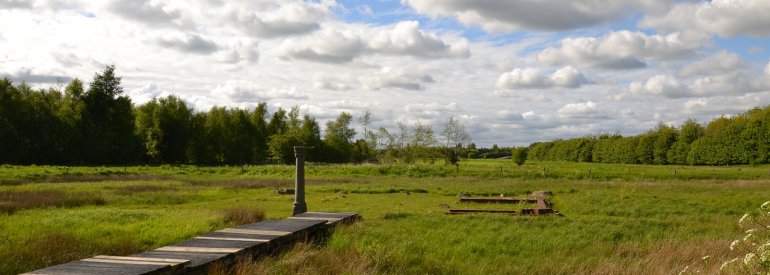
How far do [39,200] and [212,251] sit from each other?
14.9 metres

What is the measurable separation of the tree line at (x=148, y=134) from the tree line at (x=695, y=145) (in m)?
27.1

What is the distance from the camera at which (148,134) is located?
2793 inches

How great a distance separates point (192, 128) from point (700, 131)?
Answer: 64439 millimetres

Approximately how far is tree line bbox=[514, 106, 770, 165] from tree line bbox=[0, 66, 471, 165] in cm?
2709

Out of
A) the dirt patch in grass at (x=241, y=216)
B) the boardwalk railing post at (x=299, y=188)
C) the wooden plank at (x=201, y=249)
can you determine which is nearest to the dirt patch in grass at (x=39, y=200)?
the dirt patch in grass at (x=241, y=216)

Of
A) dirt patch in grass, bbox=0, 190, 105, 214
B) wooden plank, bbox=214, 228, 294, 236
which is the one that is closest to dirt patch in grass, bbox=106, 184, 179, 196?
dirt patch in grass, bbox=0, 190, 105, 214

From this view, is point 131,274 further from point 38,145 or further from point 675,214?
point 38,145

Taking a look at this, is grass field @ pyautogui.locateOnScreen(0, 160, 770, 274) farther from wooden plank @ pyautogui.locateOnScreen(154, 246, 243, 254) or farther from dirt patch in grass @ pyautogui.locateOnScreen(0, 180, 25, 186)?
dirt patch in grass @ pyautogui.locateOnScreen(0, 180, 25, 186)

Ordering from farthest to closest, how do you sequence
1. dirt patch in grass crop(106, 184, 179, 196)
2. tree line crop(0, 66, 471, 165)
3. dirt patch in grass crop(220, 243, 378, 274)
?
tree line crop(0, 66, 471, 165) → dirt patch in grass crop(106, 184, 179, 196) → dirt patch in grass crop(220, 243, 378, 274)

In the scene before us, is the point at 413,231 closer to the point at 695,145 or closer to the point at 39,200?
the point at 39,200

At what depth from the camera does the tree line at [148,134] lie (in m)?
56.8

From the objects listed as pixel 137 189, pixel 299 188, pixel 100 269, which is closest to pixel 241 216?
pixel 299 188

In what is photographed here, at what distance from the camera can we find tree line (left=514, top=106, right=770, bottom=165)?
205 feet

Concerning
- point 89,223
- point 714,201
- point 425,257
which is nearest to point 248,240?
point 425,257
